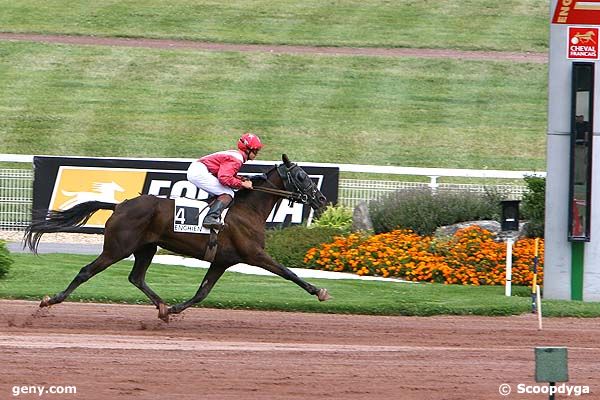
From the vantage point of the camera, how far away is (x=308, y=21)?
4328 cm

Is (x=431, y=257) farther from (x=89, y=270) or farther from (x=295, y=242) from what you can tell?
(x=89, y=270)

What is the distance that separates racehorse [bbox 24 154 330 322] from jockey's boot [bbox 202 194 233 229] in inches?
5.3

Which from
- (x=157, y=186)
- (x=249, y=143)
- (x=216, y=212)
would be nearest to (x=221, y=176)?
(x=216, y=212)

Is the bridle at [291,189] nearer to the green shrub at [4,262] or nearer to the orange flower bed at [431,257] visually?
the green shrub at [4,262]

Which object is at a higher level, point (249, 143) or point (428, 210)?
point (249, 143)

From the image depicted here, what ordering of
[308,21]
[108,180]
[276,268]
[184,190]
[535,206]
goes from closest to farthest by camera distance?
[276,268]
[535,206]
[184,190]
[108,180]
[308,21]

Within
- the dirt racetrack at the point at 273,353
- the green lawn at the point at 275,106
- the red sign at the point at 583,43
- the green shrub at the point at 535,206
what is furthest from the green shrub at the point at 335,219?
the green lawn at the point at 275,106

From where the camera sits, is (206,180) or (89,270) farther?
(206,180)

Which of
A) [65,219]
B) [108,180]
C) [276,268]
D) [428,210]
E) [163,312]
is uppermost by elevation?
[108,180]

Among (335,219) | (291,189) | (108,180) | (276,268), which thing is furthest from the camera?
(108,180)

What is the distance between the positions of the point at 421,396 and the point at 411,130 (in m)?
24.7

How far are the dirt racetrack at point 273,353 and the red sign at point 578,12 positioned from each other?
13.0ft

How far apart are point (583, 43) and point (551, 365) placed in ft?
28.4

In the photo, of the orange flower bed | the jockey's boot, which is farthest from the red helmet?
the orange flower bed
